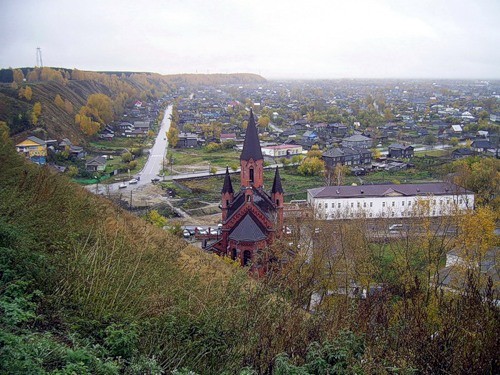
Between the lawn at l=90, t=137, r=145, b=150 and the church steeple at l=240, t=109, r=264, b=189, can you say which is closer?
the church steeple at l=240, t=109, r=264, b=189

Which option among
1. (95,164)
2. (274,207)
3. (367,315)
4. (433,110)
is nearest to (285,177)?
(95,164)

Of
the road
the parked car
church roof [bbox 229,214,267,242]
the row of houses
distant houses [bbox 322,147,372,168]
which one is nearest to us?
church roof [bbox 229,214,267,242]

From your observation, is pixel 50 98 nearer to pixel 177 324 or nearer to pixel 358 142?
pixel 358 142

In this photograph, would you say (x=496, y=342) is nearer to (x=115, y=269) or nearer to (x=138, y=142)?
(x=115, y=269)

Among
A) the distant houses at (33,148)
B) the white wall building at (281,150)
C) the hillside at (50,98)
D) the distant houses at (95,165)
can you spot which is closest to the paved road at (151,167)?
the distant houses at (95,165)

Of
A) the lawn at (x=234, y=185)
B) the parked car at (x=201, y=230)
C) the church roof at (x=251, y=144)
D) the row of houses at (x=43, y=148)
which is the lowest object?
the parked car at (x=201, y=230)

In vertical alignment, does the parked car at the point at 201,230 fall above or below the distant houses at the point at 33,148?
below

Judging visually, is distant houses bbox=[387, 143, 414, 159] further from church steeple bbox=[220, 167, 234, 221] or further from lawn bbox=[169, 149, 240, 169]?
church steeple bbox=[220, 167, 234, 221]

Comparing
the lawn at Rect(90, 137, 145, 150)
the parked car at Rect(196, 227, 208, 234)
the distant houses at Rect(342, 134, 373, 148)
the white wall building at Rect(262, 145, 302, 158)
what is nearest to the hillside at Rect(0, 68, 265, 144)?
the lawn at Rect(90, 137, 145, 150)

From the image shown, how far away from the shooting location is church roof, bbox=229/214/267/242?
12445 mm

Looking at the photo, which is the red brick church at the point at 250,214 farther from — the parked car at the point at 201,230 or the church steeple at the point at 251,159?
the parked car at the point at 201,230

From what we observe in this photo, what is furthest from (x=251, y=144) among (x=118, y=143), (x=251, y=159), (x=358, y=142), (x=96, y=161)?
(x=118, y=143)

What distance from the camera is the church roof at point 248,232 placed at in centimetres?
1245

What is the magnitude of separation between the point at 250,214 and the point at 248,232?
2.61ft
